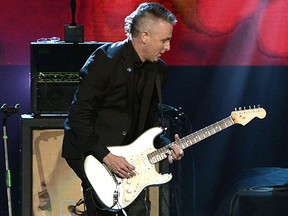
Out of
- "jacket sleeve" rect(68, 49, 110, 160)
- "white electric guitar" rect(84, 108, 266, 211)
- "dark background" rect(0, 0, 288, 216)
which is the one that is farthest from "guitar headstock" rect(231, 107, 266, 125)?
"dark background" rect(0, 0, 288, 216)

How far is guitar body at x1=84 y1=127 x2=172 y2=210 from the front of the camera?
13.6 ft

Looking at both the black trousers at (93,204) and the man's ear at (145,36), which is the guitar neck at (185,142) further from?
the man's ear at (145,36)

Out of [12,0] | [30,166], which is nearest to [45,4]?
[12,0]

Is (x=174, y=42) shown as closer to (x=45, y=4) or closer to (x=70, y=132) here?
(x=45, y=4)

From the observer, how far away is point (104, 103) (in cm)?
420

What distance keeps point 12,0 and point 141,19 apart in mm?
1822

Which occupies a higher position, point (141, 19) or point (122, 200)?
point (141, 19)

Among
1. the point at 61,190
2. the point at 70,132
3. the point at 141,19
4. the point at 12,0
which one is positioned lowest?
the point at 61,190

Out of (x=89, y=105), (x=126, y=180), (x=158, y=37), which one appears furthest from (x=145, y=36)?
(x=126, y=180)

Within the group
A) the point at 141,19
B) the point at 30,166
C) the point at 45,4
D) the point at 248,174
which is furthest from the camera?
the point at 45,4

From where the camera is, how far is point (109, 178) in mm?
4172

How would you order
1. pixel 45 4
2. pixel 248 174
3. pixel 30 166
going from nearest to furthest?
pixel 30 166 → pixel 248 174 → pixel 45 4

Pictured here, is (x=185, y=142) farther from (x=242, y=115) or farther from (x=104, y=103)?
(x=104, y=103)

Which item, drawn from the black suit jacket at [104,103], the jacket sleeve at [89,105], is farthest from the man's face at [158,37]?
the jacket sleeve at [89,105]
